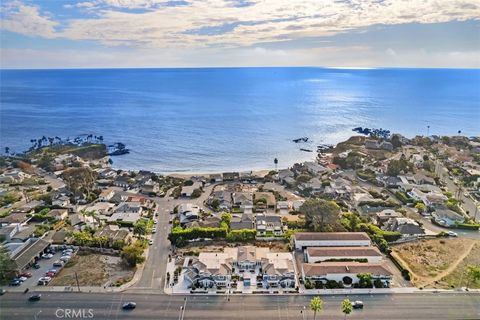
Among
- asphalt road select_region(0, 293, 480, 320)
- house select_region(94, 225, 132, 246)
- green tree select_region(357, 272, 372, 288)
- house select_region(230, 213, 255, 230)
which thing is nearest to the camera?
asphalt road select_region(0, 293, 480, 320)

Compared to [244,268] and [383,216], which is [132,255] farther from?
[383,216]

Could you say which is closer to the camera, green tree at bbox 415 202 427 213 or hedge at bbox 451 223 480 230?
hedge at bbox 451 223 480 230

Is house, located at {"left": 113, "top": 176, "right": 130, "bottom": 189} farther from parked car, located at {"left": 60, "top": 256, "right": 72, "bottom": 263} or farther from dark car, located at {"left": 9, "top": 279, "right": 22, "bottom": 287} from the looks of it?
dark car, located at {"left": 9, "top": 279, "right": 22, "bottom": 287}

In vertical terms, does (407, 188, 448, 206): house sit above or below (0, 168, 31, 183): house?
below

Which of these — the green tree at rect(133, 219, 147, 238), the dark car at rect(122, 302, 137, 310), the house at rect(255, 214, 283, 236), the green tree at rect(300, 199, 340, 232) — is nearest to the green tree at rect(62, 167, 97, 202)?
the green tree at rect(133, 219, 147, 238)

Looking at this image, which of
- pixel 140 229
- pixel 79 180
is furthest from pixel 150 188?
pixel 140 229

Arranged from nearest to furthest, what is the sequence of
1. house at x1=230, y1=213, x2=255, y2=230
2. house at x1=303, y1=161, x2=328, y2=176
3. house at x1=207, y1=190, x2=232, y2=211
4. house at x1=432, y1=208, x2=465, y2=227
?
house at x1=230, y1=213, x2=255, y2=230 → house at x1=432, y1=208, x2=465, y2=227 → house at x1=207, y1=190, x2=232, y2=211 → house at x1=303, y1=161, x2=328, y2=176

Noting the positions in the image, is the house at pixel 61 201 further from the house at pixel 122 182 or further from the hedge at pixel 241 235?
the hedge at pixel 241 235
